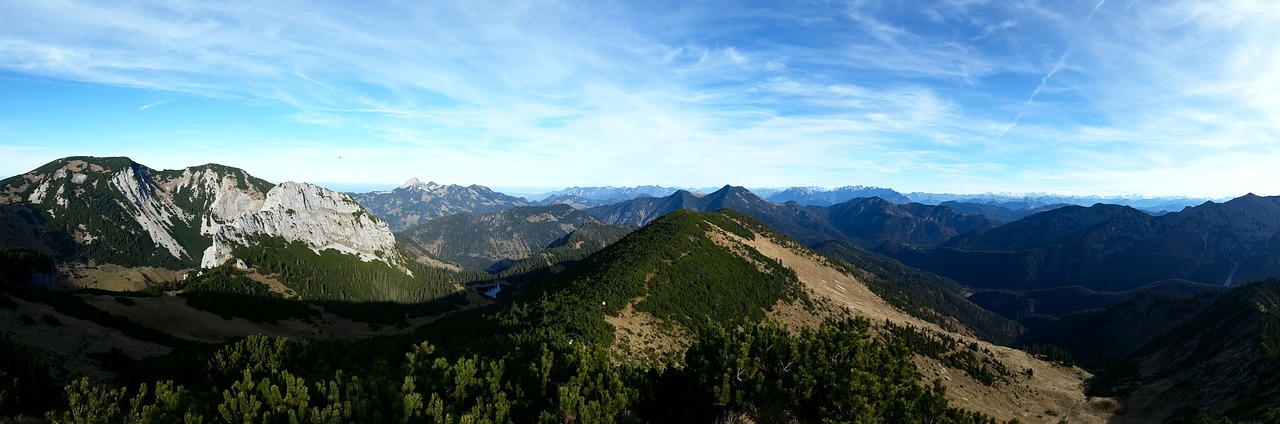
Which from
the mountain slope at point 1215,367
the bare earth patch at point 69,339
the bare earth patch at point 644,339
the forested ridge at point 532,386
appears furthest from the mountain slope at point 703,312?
the bare earth patch at point 69,339

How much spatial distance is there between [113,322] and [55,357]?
1380 inches

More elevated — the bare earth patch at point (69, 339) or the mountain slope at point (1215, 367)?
the bare earth patch at point (69, 339)

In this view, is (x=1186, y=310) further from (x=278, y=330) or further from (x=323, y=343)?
(x=278, y=330)

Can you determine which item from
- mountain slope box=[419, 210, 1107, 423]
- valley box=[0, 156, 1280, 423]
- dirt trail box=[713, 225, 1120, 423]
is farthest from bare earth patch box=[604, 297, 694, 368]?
dirt trail box=[713, 225, 1120, 423]

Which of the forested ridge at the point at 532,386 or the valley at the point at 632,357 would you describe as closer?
the forested ridge at the point at 532,386

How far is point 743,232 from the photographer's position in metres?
199

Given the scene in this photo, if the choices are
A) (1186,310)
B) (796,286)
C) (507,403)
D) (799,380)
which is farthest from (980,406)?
(1186,310)

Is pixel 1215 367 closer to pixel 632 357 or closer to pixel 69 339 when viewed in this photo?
pixel 632 357

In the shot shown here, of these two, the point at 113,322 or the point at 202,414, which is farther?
the point at 113,322

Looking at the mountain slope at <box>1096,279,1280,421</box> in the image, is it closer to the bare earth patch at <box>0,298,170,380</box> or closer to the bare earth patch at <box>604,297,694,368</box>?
the bare earth patch at <box>604,297,694,368</box>

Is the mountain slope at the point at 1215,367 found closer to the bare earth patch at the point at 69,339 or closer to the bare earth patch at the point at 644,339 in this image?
the bare earth patch at the point at 644,339

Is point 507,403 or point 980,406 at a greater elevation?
point 507,403

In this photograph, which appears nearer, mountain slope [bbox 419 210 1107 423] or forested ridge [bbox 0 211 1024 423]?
forested ridge [bbox 0 211 1024 423]

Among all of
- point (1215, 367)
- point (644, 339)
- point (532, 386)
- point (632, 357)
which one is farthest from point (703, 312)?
point (1215, 367)
